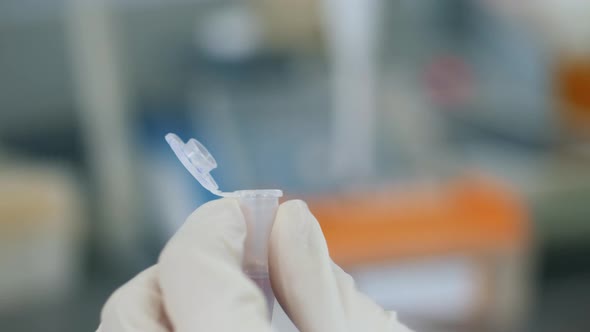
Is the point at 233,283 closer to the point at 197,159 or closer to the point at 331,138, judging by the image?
the point at 197,159

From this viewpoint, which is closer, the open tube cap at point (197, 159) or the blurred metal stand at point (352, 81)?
the open tube cap at point (197, 159)

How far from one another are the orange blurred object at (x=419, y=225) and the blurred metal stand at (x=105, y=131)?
2.17ft

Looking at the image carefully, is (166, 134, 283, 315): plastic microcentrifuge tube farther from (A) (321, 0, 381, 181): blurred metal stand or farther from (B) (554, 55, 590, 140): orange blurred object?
(B) (554, 55, 590, 140): orange blurred object

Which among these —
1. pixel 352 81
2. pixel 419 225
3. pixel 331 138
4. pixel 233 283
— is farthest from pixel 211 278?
pixel 352 81

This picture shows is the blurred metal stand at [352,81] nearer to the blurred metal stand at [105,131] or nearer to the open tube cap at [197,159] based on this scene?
the blurred metal stand at [105,131]

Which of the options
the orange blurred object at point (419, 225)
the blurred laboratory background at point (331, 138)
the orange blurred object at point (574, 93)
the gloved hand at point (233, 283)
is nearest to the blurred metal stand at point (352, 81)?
the blurred laboratory background at point (331, 138)

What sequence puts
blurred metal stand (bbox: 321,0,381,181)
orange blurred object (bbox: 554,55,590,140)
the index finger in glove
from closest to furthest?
the index finger in glove, blurred metal stand (bbox: 321,0,381,181), orange blurred object (bbox: 554,55,590,140)

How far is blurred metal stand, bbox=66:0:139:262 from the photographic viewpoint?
1741 millimetres

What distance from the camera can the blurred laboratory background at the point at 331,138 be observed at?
125 centimetres

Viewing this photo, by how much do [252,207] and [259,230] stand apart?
0.04ft

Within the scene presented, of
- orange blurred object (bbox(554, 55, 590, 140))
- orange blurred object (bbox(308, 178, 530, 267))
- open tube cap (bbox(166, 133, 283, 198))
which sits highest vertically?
open tube cap (bbox(166, 133, 283, 198))

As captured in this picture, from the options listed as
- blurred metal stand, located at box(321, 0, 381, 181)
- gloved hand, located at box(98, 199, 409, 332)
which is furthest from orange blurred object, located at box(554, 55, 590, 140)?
gloved hand, located at box(98, 199, 409, 332)

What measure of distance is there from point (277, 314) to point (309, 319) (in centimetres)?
2

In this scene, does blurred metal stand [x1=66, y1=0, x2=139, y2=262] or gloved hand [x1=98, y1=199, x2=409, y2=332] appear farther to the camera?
blurred metal stand [x1=66, y1=0, x2=139, y2=262]
